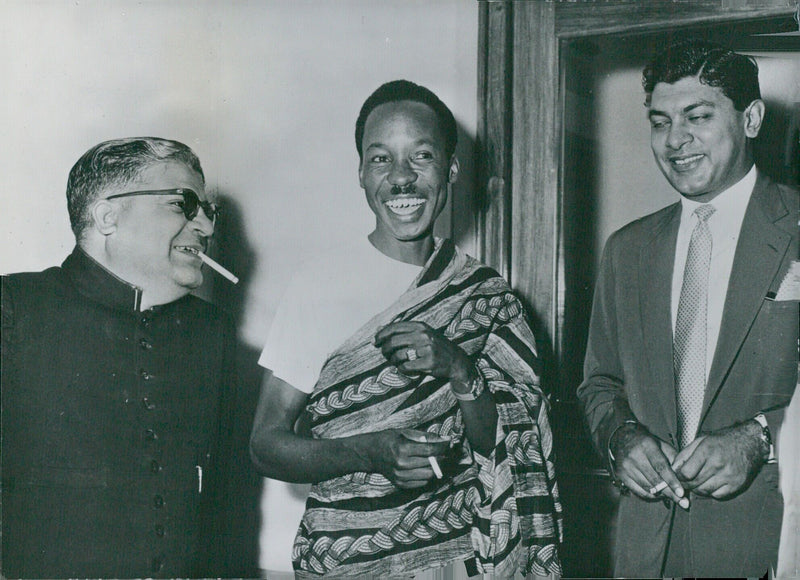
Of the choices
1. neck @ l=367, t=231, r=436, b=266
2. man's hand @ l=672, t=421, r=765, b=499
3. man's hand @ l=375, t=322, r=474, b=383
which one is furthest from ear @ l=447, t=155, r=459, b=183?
man's hand @ l=672, t=421, r=765, b=499

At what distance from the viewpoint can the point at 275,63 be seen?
210cm

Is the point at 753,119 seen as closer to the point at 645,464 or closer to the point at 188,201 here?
the point at 645,464

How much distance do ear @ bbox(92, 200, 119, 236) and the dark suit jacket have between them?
1.11 meters

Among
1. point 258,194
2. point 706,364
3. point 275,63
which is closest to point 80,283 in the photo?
point 258,194

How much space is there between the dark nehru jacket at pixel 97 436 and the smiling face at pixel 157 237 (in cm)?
4

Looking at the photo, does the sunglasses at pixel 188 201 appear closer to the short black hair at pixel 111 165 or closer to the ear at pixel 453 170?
the short black hair at pixel 111 165

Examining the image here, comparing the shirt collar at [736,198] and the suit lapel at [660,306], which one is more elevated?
the shirt collar at [736,198]

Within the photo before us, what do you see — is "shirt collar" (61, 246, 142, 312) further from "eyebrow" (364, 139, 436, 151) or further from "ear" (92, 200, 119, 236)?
"eyebrow" (364, 139, 436, 151)

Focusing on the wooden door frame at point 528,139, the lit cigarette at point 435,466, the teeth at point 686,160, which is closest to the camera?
the lit cigarette at point 435,466

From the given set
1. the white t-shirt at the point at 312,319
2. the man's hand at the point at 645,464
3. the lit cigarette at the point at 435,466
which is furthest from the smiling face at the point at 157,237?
the man's hand at the point at 645,464

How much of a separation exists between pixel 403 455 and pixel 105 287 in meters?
0.73

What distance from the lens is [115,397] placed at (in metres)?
1.92

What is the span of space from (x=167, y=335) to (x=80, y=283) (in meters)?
0.22

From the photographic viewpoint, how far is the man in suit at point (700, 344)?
189cm
